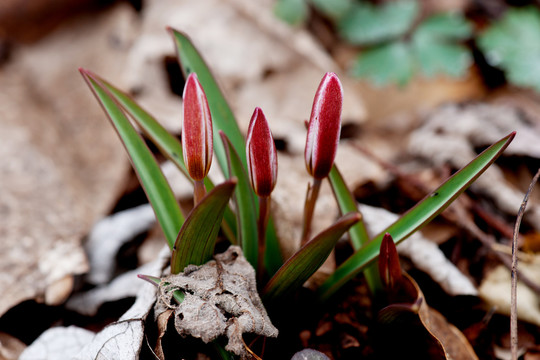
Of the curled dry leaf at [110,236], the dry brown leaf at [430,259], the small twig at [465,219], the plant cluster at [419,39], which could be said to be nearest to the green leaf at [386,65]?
the plant cluster at [419,39]

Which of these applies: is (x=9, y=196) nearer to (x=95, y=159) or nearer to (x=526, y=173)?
(x=95, y=159)

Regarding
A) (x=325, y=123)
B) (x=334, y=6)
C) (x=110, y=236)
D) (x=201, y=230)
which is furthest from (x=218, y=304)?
(x=334, y=6)

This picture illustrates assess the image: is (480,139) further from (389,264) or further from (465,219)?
(389,264)

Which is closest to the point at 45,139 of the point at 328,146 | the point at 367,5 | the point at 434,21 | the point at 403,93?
the point at 328,146

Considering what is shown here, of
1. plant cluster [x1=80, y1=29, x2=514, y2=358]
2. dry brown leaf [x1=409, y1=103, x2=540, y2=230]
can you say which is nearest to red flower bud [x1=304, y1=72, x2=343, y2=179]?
plant cluster [x1=80, y1=29, x2=514, y2=358]

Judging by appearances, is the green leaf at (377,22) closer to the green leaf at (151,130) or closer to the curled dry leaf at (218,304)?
the green leaf at (151,130)

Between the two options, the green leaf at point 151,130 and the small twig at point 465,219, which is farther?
the small twig at point 465,219
